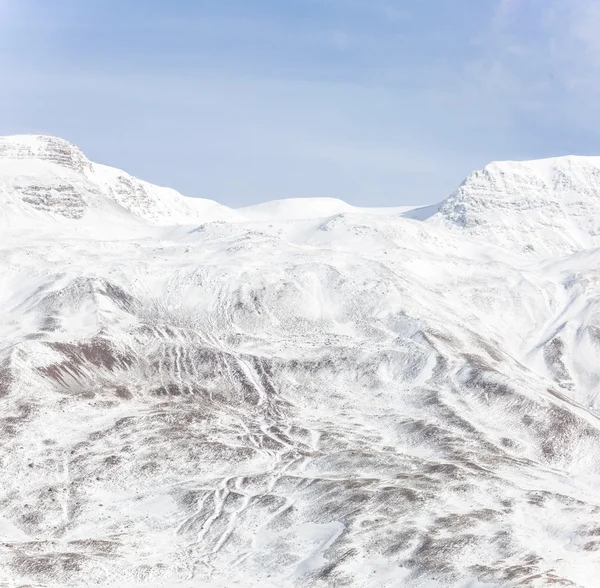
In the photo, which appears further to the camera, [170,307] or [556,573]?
[170,307]

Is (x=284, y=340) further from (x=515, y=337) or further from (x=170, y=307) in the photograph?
(x=515, y=337)

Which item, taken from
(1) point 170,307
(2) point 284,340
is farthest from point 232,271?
(2) point 284,340

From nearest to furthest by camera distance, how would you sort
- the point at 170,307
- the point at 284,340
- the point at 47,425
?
the point at 47,425 < the point at 284,340 < the point at 170,307

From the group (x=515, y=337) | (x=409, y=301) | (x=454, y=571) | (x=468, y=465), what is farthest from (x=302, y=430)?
(x=515, y=337)

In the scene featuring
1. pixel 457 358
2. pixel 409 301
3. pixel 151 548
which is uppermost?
pixel 409 301

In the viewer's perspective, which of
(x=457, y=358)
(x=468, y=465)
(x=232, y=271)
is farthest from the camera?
(x=232, y=271)

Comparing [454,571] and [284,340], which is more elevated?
[284,340]
